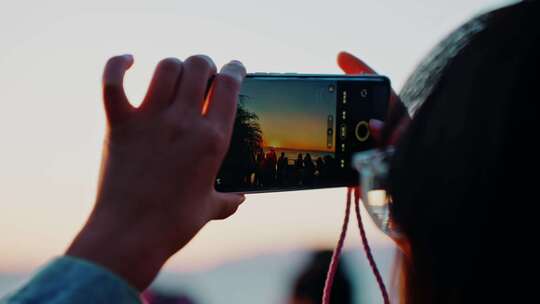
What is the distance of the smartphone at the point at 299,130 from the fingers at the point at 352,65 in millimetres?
24

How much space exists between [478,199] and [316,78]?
2.96 ft

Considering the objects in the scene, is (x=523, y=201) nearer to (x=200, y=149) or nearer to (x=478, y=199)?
(x=478, y=199)

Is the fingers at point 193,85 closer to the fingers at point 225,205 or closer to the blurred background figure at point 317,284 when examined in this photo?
the fingers at point 225,205

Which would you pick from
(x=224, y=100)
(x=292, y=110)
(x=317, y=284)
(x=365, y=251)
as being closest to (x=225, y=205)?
(x=224, y=100)

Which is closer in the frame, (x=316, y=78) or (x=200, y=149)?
(x=200, y=149)

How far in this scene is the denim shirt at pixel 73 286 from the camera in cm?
106

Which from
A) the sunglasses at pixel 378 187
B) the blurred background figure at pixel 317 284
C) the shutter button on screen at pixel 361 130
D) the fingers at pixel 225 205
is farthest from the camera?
the blurred background figure at pixel 317 284

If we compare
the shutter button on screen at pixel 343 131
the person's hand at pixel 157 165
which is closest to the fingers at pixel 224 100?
the person's hand at pixel 157 165

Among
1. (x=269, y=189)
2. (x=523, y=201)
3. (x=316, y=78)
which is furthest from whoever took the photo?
(x=316, y=78)

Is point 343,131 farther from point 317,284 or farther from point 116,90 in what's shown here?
point 317,284

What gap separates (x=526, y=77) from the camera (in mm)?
1072

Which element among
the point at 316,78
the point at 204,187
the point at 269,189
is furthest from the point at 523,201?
the point at 316,78

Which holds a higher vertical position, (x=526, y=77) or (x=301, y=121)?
(x=526, y=77)

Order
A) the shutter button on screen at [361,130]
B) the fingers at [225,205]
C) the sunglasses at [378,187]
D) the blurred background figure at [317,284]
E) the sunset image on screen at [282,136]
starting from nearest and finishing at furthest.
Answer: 1. the sunglasses at [378,187]
2. the fingers at [225,205]
3. the sunset image on screen at [282,136]
4. the shutter button on screen at [361,130]
5. the blurred background figure at [317,284]
